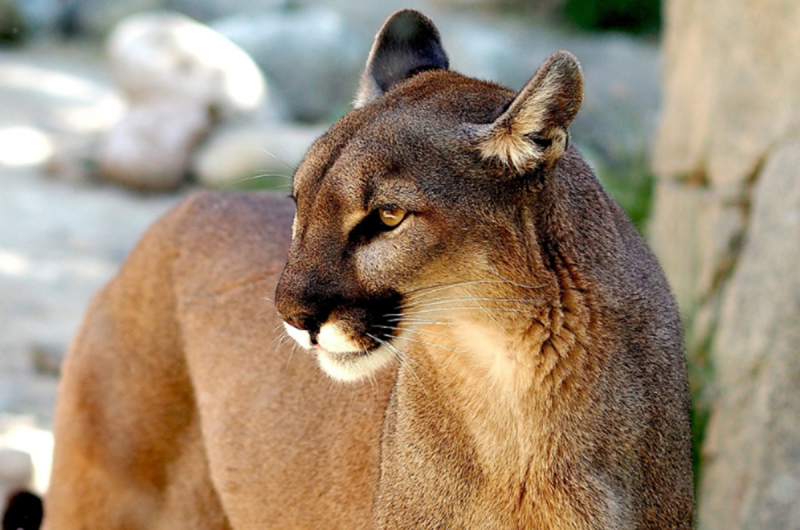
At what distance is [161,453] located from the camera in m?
4.58

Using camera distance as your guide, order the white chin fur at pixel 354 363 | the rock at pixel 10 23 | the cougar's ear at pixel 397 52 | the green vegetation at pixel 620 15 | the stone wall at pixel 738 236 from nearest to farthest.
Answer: the white chin fur at pixel 354 363 < the cougar's ear at pixel 397 52 < the stone wall at pixel 738 236 < the green vegetation at pixel 620 15 < the rock at pixel 10 23

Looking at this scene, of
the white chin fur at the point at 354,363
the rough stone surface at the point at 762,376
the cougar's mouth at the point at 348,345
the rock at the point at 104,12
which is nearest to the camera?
the cougar's mouth at the point at 348,345

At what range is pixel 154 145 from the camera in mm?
12711

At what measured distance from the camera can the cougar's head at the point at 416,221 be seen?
3.03 metres

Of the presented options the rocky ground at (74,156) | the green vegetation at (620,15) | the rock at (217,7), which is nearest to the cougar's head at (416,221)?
the rocky ground at (74,156)

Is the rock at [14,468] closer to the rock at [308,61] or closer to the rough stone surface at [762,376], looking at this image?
the rough stone surface at [762,376]

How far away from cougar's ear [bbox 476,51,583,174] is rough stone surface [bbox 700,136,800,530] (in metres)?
2.23

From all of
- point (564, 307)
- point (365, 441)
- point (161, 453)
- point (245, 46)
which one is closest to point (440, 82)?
point (564, 307)

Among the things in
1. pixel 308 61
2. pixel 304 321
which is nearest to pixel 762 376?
pixel 304 321

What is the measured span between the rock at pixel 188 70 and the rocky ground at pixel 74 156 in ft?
1.50

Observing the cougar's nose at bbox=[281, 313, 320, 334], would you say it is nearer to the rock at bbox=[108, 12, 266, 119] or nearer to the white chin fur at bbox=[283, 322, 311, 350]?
the white chin fur at bbox=[283, 322, 311, 350]

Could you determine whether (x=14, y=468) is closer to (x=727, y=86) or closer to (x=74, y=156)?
(x=727, y=86)

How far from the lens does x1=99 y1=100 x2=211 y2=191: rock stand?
12.6 metres

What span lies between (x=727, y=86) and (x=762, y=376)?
258 cm
